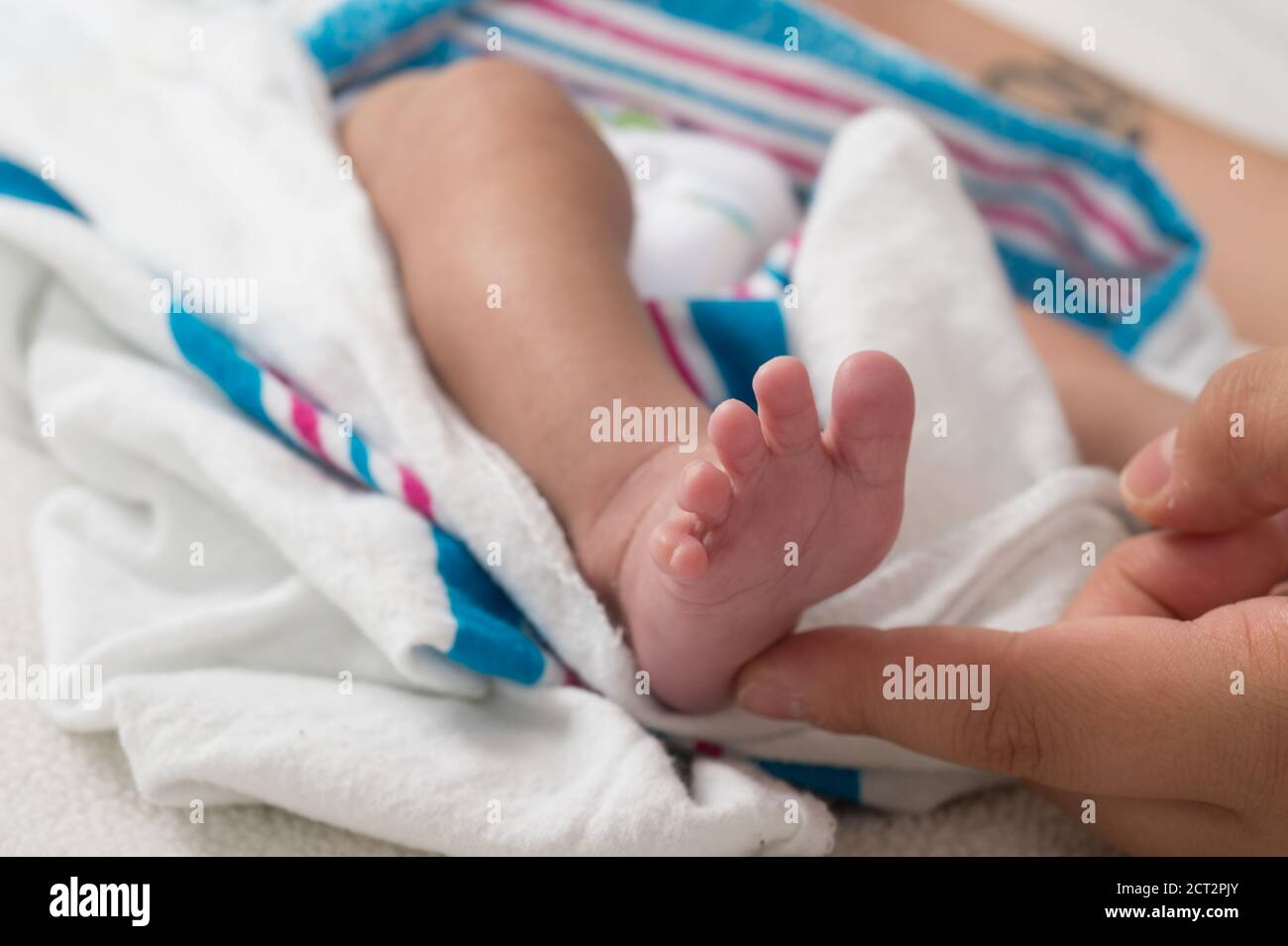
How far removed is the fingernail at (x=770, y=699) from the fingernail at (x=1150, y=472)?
250 mm

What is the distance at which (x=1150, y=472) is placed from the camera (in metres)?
0.74

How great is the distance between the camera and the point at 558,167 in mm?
833

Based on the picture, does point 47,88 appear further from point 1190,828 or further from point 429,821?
point 1190,828

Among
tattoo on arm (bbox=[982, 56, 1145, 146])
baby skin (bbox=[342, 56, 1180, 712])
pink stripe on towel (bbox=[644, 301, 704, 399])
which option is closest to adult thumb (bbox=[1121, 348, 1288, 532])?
baby skin (bbox=[342, 56, 1180, 712])

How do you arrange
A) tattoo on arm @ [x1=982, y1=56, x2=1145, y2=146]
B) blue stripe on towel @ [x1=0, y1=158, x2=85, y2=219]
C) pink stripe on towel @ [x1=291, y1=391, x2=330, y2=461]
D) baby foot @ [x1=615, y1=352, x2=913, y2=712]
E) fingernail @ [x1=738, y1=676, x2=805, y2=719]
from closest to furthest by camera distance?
baby foot @ [x1=615, y1=352, x2=913, y2=712] < fingernail @ [x1=738, y1=676, x2=805, y2=719] < pink stripe on towel @ [x1=291, y1=391, x2=330, y2=461] < blue stripe on towel @ [x1=0, y1=158, x2=85, y2=219] < tattoo on arm @ [x1=982, y1=56, x2=1145, y2=146]

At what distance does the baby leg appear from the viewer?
0.59 metres

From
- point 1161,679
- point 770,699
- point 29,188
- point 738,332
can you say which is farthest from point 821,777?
point 29,188

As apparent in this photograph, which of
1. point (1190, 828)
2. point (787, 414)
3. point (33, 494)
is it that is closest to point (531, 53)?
point (33, 494)

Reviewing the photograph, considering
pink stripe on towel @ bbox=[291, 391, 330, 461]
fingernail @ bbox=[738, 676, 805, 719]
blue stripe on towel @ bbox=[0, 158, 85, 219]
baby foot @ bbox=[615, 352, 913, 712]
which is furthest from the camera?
blue stripe on towel @ bbox=[0, 158, 85, 219]

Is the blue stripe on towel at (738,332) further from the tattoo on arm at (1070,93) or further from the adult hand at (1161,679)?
the tattoo on arm at (1070,93)

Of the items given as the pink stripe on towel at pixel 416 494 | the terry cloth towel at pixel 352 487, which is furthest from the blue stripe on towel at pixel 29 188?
the pink stripe on towel at pixel 416 494

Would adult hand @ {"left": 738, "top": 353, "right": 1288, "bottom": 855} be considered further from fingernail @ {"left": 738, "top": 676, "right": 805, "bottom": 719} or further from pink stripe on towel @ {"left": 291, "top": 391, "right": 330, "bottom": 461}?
pink stripe on towel @ {"left": 291, "top": 391, "right": 330, "bottom": 461}

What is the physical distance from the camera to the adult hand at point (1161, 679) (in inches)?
23.9

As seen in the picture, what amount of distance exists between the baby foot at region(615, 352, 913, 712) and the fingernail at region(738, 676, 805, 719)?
0.02 metres
